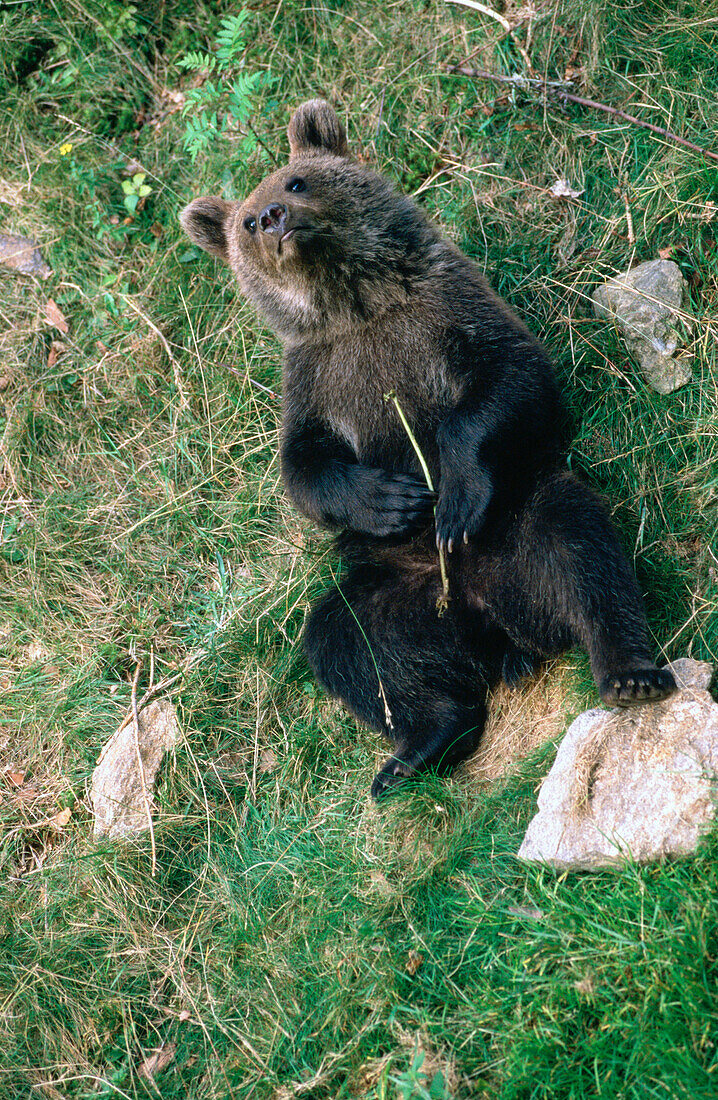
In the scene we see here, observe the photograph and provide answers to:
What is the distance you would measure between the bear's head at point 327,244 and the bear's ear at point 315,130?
0.15 meters

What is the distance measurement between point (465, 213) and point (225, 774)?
3.51 metres

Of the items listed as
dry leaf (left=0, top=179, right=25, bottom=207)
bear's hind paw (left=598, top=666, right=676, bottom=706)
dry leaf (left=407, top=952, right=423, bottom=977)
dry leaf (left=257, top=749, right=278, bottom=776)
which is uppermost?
dry leaf (left=0, top=179, right=25, bottom=207)

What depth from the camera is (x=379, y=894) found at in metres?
3.75

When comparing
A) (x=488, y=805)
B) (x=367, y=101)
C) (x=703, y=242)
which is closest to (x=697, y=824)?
(x=488, y=805)

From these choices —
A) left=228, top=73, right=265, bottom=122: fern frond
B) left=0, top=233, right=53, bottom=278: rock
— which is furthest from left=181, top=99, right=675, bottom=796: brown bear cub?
left=0, top=233, right=53, bottom=278: rock

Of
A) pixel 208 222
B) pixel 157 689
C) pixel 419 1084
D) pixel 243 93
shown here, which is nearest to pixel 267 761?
pixel 157 689

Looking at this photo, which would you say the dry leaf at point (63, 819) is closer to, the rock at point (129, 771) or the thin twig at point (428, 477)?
the rock at point (129, 771)

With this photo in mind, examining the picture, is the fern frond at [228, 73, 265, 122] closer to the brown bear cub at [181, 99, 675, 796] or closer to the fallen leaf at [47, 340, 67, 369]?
the brown bear cub at [181, 99, 675, 796]

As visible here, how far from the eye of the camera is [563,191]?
17.2 feet

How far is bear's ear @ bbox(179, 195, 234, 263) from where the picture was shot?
202 inches

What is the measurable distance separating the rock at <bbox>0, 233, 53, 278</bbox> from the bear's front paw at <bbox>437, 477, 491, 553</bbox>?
3.89 metres

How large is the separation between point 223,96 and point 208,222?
161 centimetres

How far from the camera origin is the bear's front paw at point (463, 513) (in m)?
4.08

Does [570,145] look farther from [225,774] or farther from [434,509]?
[225,774]
